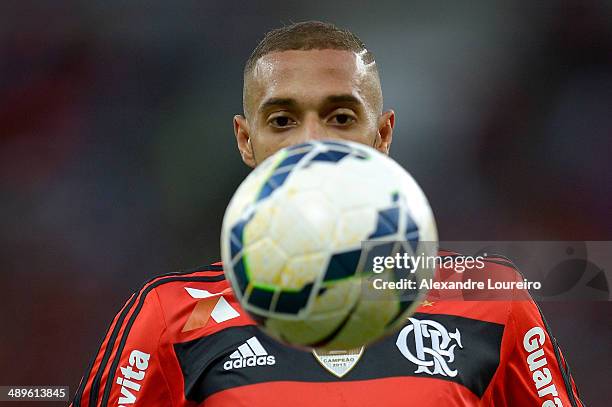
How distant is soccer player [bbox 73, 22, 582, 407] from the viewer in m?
2.34

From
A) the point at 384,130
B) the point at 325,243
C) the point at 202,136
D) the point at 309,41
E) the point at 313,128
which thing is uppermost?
the point at 202,136

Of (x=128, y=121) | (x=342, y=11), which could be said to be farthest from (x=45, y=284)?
(x=342, y=11)

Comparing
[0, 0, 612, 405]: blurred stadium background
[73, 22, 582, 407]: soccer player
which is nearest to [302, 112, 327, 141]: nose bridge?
[73, 22, 582, 407]: soccer player

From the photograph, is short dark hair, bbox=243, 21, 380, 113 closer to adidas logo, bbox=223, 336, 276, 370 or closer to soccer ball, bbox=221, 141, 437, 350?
adidas logo, bbox=223, 336, 276, 370

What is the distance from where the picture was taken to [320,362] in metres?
2.36

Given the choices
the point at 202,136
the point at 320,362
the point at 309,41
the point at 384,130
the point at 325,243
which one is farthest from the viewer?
the point at 202,136

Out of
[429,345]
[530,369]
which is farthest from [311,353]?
[530,369]

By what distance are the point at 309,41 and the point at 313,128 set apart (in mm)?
371

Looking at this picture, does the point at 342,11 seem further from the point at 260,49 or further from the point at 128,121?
the point at 260,49

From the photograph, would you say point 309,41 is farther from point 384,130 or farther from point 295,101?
point 384,130

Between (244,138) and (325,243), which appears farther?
(244,138)

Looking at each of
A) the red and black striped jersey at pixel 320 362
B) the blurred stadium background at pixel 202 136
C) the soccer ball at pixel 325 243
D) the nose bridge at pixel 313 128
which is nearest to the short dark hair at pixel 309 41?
the nose bridge at pixel 313 128

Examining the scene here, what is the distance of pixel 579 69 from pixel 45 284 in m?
4.05

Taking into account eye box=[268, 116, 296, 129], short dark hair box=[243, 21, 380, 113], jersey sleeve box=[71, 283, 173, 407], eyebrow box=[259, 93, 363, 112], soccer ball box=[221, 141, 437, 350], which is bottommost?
jersey sleeve box=[71, 283, 173, 407]
